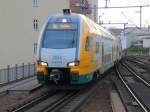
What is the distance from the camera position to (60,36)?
18469 millimetres

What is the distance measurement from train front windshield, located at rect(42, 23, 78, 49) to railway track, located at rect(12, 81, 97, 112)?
1.94 m

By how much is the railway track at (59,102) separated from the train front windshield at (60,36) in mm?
1937

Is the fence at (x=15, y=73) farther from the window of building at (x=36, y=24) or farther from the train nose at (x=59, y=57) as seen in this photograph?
the window of building at (x=36, y=24)

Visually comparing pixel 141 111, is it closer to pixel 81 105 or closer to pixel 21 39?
pixel 81 105

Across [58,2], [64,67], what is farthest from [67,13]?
[58,2]

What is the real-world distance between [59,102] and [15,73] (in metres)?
9.44

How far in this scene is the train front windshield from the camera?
18172 millimetres

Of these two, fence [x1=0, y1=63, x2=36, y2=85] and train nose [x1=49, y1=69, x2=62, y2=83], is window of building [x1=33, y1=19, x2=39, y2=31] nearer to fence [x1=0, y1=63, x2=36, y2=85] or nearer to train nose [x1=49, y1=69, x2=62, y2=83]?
fence [x1=0, y1=63, x2=36, y2=85]

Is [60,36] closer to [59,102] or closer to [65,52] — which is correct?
[65,52]

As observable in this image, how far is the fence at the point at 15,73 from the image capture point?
23.5 m

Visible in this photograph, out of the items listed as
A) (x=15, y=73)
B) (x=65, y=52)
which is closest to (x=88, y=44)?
(x=65, y=52)

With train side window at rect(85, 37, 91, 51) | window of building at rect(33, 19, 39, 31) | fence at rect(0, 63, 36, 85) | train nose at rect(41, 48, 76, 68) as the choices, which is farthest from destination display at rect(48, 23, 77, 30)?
window of building at rect(33, 19, 39, 31)

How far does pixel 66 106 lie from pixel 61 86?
282 centimetres

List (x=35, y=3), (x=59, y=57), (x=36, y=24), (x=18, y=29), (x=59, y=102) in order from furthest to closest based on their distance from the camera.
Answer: (x=35, y=3)
(x=36, y=24)
(x=18, y=29)
(x=59, y=57)
(x=59, y=102)
